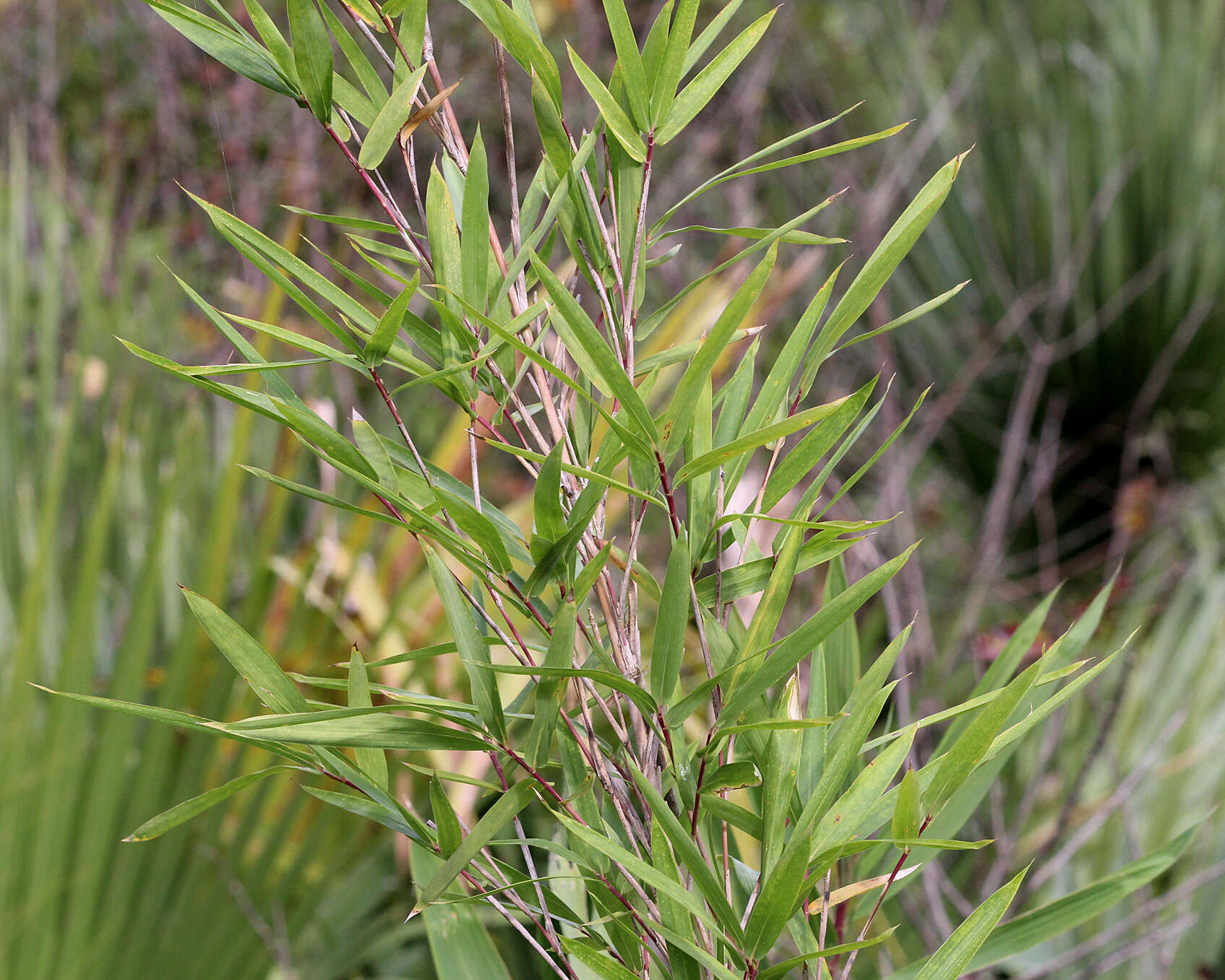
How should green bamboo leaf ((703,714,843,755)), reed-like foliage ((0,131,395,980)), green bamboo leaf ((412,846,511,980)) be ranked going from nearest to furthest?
green bamboo leaf ((703,714,843,755)), green bamboo leaf ((412,846,511,980)), reed-like foliage ((0,131,395,980))

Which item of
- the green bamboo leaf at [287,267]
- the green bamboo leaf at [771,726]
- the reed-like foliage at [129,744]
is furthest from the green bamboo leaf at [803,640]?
the reed-like foliage at [129,744]

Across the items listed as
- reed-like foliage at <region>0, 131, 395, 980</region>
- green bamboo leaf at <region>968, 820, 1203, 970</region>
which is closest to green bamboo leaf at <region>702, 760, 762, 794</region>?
green bamboo leaf at <region>968, 820, 1203, 970</region>

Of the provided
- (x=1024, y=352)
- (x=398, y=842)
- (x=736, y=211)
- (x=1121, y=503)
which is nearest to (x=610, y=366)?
(x=398, y=842)

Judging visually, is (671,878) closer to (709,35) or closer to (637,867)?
(637,867)

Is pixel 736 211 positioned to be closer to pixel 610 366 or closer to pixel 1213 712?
pixel 1213 712

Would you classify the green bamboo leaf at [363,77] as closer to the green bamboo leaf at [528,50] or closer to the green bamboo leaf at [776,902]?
the green bamboo leaf at [528,50]

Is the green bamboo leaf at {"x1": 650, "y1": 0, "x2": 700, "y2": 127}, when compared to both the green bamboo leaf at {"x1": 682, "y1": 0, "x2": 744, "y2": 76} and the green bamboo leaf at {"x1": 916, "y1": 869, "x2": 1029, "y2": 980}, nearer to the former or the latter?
the green bamboo leaf at {"x1": 682, "y1": 0, "x2": 744, "y2": 76}

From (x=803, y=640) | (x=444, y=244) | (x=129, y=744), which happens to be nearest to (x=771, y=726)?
(x=803, y=640)
